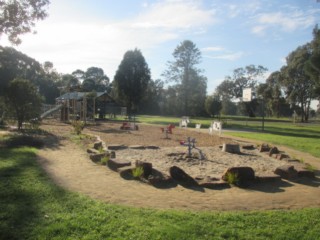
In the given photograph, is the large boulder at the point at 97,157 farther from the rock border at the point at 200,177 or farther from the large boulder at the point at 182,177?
the large boulder at the point at 182,177

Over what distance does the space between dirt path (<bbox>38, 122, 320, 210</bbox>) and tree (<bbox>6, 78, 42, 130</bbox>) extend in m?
11.3

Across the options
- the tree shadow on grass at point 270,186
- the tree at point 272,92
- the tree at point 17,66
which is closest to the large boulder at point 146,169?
the tree shadow on grass at point 270,186

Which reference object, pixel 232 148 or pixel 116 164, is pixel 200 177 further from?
pixel 232 148

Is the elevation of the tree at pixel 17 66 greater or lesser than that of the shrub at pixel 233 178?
greater

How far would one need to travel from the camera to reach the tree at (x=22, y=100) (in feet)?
63.4

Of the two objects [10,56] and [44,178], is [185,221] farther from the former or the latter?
[10,56]

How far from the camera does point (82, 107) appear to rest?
33875 millimetres

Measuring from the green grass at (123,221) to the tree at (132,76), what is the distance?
1751 inches

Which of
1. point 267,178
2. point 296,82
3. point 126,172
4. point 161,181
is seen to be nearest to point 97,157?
point 126,172

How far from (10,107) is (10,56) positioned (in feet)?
140

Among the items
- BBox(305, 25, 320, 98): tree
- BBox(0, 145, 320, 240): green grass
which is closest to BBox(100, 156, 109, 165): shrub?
BBox(0, 145, 320, 240): green grass

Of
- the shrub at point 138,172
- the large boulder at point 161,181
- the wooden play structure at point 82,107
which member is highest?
the wooden play structure at point 82,107

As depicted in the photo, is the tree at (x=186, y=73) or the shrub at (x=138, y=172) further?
the tree at (x=186, y=73)

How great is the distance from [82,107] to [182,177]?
27.1 m
